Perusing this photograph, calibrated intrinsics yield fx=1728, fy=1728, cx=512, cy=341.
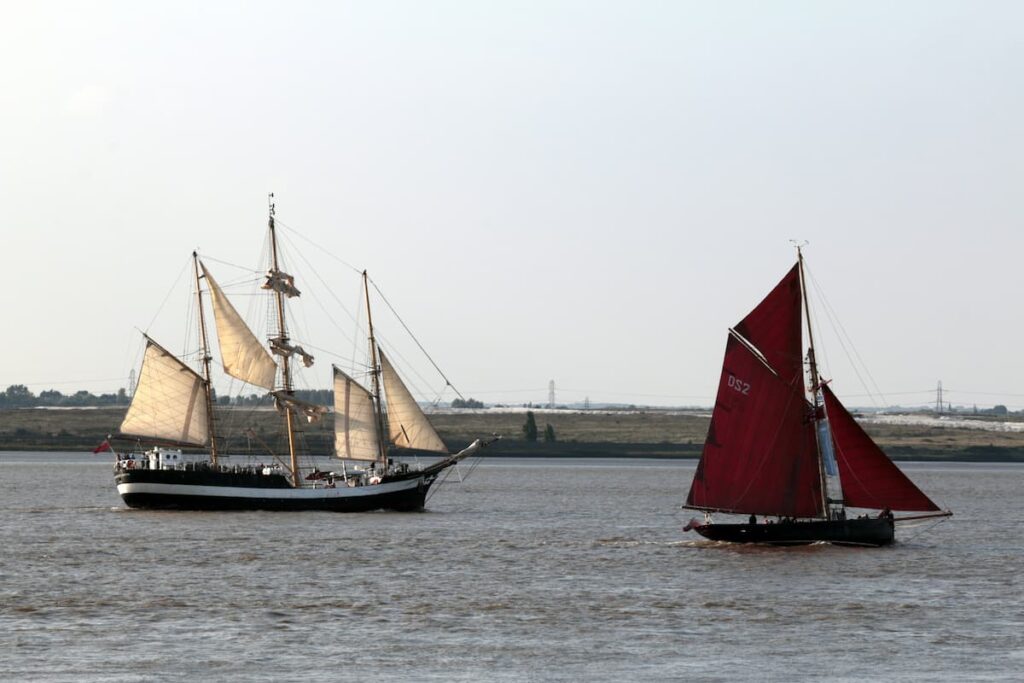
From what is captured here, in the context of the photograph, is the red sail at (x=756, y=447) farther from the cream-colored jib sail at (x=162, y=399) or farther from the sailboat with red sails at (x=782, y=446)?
the cream-colored jib sail at (x=162, y=399)

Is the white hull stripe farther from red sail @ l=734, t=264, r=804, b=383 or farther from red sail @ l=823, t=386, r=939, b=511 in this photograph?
red sail @ l=823, t=386, r=939, b=511

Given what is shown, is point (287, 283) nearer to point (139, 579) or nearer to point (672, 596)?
point (139, 579)

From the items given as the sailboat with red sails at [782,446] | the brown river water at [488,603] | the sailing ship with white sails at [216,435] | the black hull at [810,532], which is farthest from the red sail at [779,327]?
the sailing ship with white sails at [216,435]

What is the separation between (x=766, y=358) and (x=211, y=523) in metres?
36.3

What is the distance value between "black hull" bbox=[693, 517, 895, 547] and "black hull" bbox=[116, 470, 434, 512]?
35144mm

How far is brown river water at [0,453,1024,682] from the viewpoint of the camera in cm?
4381

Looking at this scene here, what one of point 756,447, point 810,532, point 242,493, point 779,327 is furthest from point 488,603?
point 242,493

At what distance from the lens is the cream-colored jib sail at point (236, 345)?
109375 millimetres

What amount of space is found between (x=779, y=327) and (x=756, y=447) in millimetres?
5380

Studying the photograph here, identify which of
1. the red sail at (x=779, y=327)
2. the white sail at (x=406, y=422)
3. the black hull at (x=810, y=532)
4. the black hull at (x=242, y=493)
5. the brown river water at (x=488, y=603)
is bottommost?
the brown river water at (x=488, y=603)

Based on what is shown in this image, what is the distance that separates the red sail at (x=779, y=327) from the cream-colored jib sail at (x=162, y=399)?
45.4m

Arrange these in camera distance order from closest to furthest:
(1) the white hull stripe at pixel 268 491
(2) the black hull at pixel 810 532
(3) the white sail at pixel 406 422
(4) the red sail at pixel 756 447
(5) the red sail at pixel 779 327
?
(5) the red sail at pixel 779 327 → (4) the red sail at pixel 756 447 → (2) the black hull at pixel 810 532 → (3) the white sail at pixel 406 422 → (1) the white hull stripe at pixel 268 491

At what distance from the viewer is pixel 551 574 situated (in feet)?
219

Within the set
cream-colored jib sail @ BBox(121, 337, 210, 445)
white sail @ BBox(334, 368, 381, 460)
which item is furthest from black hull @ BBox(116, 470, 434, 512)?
cream-colored jib sail @ BBox(121, 337, 210, 445)
